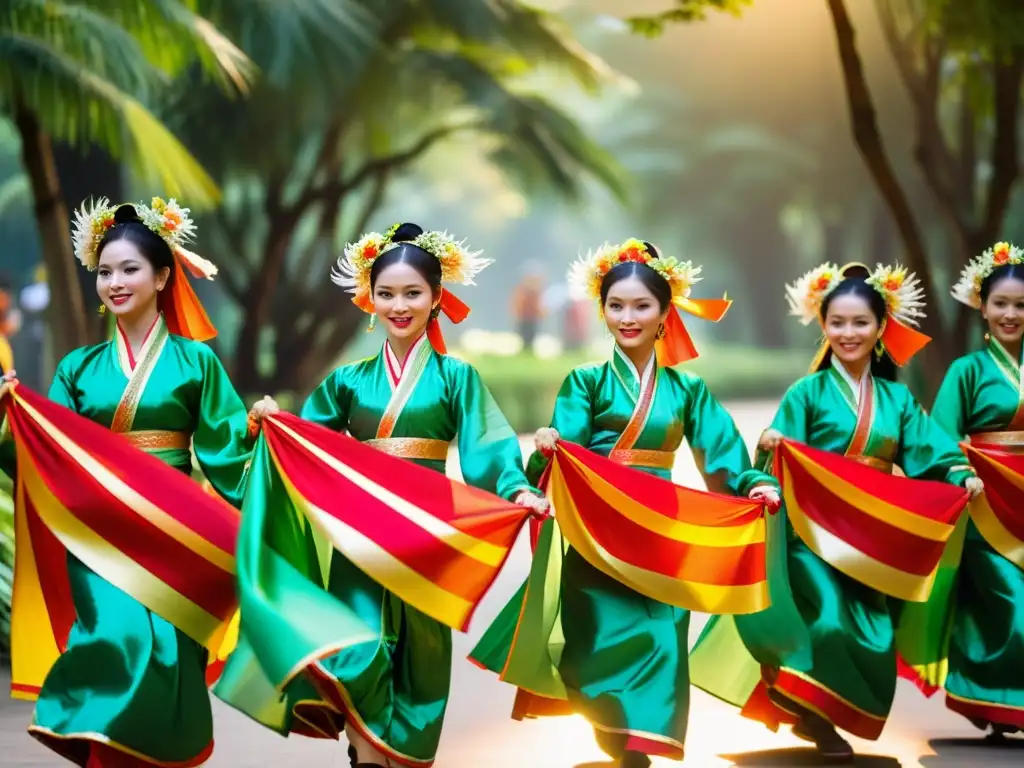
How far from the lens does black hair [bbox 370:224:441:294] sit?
184 inches

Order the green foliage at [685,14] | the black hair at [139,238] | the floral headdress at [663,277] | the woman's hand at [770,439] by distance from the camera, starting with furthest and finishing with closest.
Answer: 1. the green foliage at [685,14]
2. the woman's hand at [770,439]
3. the floral headdress at [663,277]
4. the black hair at [139,238]

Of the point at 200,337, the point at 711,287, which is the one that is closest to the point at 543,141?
the point at 200,337

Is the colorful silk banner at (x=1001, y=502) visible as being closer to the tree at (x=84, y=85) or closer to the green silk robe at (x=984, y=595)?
the green silk robe at (x=984, y=595)

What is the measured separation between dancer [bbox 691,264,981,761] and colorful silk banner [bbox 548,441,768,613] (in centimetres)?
23

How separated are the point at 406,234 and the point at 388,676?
1.40 metres

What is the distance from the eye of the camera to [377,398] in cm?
461

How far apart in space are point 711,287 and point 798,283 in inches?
1099

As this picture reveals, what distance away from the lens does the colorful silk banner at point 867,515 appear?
5.17 metres

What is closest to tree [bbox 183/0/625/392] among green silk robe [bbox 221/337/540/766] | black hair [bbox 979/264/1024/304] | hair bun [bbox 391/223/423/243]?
black hair [bbox 979/264/1024/304]

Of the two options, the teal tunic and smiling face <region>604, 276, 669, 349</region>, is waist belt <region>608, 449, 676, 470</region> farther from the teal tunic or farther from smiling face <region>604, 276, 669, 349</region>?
the teal tunic

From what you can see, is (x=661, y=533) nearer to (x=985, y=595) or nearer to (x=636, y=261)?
(x=636, y=261)

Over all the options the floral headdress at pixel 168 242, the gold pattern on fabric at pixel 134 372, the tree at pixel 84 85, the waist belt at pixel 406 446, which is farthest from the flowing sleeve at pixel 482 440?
the tree at pixel 84 85

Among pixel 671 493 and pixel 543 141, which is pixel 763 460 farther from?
pixel 543 141

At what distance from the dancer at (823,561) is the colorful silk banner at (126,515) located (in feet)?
5.98
